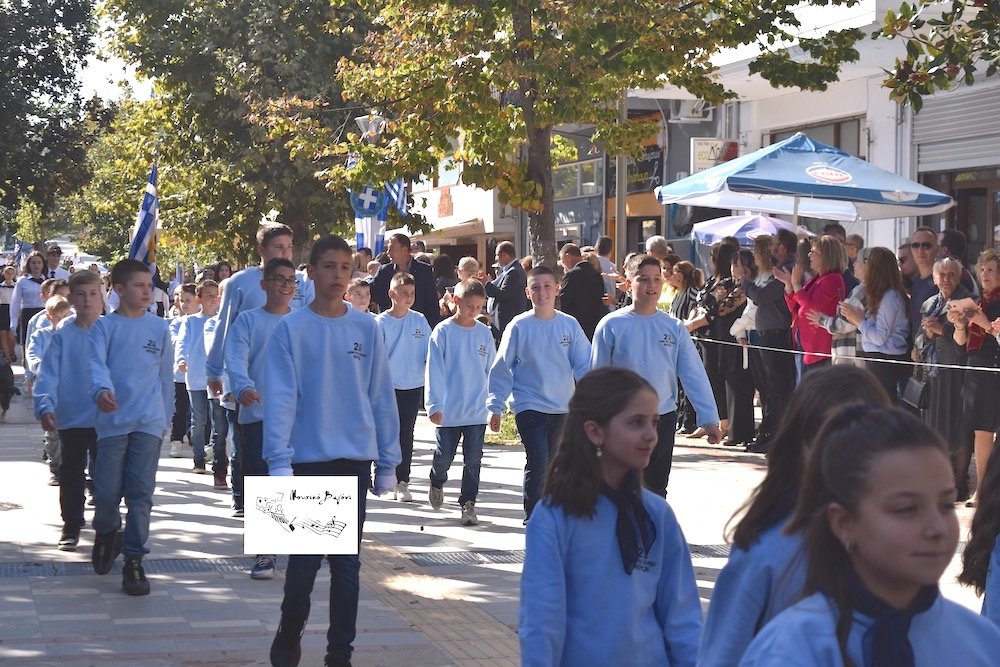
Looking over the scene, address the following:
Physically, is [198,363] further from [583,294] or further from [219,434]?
[583,294]

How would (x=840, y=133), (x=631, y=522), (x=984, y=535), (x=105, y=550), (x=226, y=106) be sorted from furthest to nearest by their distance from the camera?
(x=226, y=106) < (x=840, y=133) < (x=105, y=550) < (x=631, y=522) < (x=984, y=535)

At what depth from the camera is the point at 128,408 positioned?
8.82 meters

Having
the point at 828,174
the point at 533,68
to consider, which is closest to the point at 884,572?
the point at 828,174

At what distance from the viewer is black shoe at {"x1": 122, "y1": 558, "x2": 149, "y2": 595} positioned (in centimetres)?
844

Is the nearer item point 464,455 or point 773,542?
point 773,542

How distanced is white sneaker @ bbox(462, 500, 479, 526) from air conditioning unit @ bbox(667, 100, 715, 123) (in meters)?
18.3

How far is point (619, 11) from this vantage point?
56.0 ft

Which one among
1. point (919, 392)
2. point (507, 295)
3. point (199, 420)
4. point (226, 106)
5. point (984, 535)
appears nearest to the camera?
point (984, 535)

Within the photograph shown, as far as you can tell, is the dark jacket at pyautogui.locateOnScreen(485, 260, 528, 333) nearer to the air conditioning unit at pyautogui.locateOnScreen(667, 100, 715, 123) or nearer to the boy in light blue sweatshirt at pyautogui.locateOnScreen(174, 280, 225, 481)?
the boy in light blue sweatshirt at pyautogui.locateOnScreen(174, 280, 225, 481)

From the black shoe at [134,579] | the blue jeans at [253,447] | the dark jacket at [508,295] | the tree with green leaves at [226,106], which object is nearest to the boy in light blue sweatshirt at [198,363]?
the dark jacket at [508,295]

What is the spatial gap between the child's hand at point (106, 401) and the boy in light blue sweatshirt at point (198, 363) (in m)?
5.26

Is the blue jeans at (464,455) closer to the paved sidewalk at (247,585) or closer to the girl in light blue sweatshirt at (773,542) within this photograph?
the paved sidewalk at (247,585)

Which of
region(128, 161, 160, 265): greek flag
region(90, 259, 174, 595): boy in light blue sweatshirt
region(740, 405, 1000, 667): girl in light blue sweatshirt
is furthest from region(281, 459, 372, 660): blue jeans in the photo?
region(128, 161, 160, 265): greek flag

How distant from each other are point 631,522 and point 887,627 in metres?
1.96
